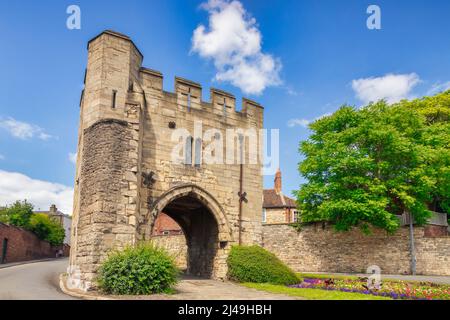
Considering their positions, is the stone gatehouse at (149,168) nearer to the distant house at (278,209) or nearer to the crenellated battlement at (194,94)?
the crenellated battlement at (194,94)

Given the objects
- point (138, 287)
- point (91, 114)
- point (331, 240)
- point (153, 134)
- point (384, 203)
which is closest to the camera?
point (138, 287)

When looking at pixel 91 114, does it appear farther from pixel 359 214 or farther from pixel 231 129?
pixel 359 214

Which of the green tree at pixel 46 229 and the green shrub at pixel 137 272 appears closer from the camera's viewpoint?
the green shrub at pixel 137 272

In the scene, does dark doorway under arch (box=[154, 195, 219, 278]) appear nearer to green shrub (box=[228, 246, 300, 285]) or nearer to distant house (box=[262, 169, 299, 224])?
green shrub (box=[228, 246, 300, 285])

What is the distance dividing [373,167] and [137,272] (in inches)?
574

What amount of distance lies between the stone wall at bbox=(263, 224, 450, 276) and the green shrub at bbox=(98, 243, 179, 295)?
1368cm

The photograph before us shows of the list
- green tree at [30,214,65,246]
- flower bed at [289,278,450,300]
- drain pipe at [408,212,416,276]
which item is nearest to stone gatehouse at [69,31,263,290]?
flower bed at [289,278,450,300]

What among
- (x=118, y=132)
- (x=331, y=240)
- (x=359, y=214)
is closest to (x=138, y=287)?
(x=118, y=132)

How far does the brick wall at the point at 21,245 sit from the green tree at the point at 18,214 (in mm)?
1941

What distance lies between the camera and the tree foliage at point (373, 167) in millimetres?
20656

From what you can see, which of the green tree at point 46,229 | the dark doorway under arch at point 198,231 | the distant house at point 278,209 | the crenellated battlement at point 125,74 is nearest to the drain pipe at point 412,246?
the dark doorway under arch at point 198,231

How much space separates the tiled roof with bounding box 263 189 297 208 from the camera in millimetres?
36694

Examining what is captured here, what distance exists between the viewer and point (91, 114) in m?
14.1
